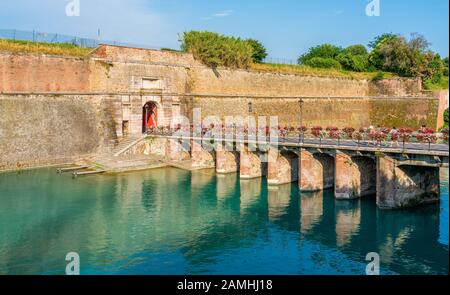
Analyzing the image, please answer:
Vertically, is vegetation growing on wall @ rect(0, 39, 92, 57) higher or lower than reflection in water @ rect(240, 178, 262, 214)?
higher

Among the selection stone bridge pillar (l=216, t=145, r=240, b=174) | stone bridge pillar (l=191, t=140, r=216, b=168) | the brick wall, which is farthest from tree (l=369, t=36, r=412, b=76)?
the brick wall

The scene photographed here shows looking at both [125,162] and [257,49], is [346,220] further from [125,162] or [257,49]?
[257,49]

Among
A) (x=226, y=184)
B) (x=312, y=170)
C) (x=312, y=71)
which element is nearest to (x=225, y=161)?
(x=226, y=184)

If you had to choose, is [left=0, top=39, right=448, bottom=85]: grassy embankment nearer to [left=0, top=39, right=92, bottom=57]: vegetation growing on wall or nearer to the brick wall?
[left=0, top=39, right=92, bottom=57]: vegetation growing on wall

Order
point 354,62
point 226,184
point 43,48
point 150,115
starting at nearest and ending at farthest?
point 226,184
point 43,48
point 150,115
point 354,62

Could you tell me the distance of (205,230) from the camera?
1591cm

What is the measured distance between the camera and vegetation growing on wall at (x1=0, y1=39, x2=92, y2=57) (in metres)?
26.8

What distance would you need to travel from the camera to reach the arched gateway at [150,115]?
1272 inches

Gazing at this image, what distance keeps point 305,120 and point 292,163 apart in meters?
19.4

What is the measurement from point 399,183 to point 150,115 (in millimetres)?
19436

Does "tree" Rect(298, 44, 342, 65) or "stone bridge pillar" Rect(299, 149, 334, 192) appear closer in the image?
"stone bridge pillar" Rect(299, 149, 334, 192)

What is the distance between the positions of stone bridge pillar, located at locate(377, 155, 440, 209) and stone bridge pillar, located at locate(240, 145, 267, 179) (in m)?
7.56

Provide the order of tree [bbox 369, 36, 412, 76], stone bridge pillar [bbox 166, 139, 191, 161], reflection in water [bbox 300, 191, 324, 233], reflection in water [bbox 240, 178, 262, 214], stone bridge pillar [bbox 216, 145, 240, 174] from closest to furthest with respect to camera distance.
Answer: reflection in water [bbox 300, 191, 324, 233]
reflection in water [bbox 240, 178, 262, 214]
stone bridge pillar [bbox 216, 145, 240, 174]
stone bridge pillar [bbox 166, 139, 191, 161]
tree [bbox 369, 36, 412, 76]
